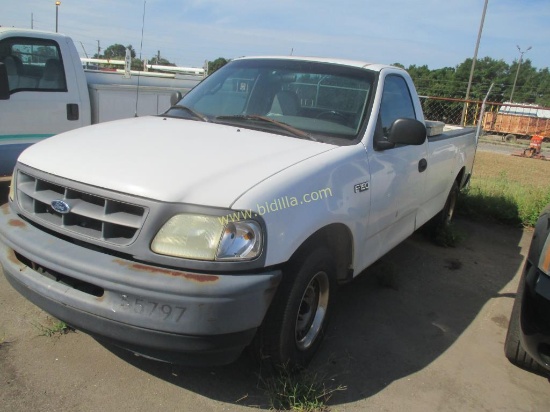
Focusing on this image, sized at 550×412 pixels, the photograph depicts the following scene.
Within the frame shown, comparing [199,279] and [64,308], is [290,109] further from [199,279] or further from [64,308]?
[64,308]

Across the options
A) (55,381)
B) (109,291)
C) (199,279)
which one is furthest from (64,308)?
(199,279)

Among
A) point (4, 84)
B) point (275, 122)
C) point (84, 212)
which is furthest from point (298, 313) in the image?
point (4, 84)

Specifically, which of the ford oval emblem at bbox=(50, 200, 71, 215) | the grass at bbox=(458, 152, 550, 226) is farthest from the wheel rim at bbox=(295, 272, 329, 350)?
the grass at bbox=(458, 152, 550, 226)

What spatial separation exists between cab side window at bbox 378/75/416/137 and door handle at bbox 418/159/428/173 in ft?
1.36

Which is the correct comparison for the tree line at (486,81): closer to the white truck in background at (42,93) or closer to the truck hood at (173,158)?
Answer: the white truck in background at (42,93)

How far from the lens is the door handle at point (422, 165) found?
4.13 meters

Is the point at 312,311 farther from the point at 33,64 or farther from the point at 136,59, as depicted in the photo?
the point at 136,59

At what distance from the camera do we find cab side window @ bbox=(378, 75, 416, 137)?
367cm

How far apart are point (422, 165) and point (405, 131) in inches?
36.3

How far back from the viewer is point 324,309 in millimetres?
3070

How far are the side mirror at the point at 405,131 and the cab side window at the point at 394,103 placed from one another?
0.20 meters

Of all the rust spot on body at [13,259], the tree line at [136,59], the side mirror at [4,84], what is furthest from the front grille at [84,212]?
the tree line at [136,59]

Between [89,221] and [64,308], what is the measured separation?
0.45 metres

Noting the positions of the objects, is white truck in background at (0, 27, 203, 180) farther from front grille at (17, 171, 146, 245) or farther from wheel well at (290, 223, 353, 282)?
wheel well at (290, 223, 353, 282)
